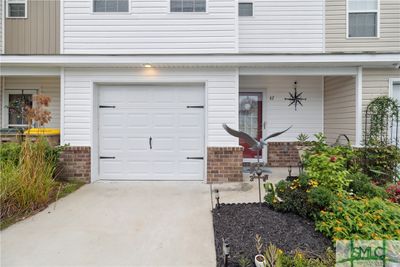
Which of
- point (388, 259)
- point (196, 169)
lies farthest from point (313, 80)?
point (388, 259)

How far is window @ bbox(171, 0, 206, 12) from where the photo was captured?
5.97 metres

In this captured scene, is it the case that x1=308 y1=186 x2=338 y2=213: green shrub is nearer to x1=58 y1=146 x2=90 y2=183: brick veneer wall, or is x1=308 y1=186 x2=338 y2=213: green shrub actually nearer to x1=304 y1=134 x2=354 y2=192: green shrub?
x1=304 y1=134 x2=354 y2=192: green shrub

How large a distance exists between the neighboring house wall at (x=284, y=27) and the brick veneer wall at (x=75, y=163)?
551 centimetres

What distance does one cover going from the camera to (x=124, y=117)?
6113 mm

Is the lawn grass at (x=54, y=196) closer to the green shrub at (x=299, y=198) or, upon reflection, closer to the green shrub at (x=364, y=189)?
the green shrub at (x=299, y=198)

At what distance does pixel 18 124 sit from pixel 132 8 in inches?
201

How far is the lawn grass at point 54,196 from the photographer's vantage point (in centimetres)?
358

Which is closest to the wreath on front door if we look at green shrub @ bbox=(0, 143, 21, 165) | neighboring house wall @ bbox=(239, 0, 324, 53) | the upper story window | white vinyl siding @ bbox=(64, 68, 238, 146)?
neighboring house wall @ bbox=(239, 0, 324, 53)

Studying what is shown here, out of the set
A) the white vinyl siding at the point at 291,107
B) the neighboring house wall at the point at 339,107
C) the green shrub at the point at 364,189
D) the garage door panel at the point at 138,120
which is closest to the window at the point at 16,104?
the garage door panel at the point at 138,120

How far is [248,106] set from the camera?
7.83 metres

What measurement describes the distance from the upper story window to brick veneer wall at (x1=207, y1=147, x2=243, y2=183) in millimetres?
7111

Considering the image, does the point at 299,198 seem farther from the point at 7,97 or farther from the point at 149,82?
the point at 7,97

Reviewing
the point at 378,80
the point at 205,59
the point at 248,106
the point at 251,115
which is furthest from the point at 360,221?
the point at 248,106

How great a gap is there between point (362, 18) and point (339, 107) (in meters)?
2.89
